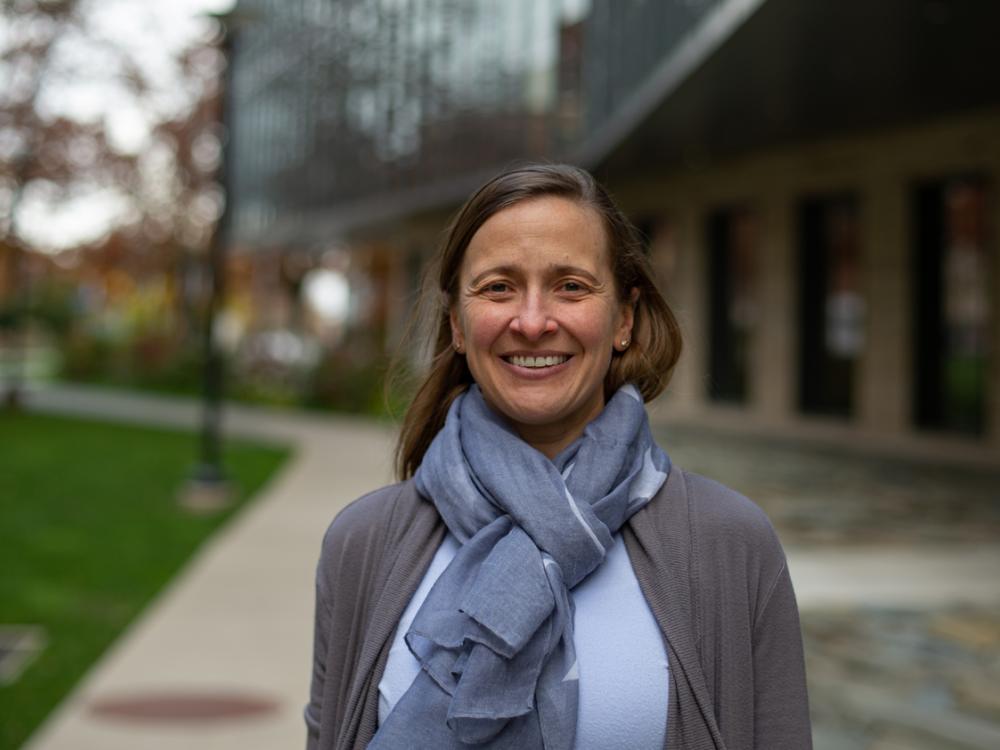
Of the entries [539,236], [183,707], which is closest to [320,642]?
[539,236]

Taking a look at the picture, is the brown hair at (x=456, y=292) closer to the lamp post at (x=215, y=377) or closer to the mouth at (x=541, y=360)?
the mouth at (x=541, y=360)

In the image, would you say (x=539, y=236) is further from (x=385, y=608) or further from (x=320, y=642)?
(x=320, y=642)

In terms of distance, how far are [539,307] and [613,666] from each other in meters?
0.61

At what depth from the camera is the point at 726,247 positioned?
74.2 ft

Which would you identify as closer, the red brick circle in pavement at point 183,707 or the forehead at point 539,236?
the forehead at point 539,236

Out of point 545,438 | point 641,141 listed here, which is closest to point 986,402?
point 641,141

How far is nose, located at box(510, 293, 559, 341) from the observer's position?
2.16 m

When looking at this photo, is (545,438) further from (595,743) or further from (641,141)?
(641,141)

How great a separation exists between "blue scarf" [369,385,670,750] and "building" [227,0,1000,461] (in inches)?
349

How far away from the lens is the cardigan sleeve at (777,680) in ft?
6.84

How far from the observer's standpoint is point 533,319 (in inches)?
85.2

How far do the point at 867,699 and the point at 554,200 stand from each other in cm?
447

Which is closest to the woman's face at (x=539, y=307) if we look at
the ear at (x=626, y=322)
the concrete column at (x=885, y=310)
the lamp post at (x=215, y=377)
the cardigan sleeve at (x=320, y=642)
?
the ear at (x=626, y=322)

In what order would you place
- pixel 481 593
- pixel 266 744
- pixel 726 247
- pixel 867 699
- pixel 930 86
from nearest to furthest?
pixel 481 593 < pixel 266 744 < pixel 867 699 < pixel 930 86 < pixel 726 247
